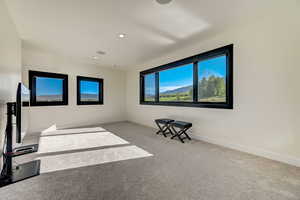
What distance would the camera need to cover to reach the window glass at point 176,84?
12.4ft

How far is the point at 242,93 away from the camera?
268 cm

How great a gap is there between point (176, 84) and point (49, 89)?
4373 mm

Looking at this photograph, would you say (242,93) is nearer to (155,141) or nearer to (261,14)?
(261,14)

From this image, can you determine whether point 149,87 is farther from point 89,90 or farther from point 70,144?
point 70,144

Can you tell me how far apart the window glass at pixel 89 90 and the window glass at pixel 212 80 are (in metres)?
4.29

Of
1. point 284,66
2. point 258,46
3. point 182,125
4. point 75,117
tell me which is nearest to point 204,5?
point 258,46

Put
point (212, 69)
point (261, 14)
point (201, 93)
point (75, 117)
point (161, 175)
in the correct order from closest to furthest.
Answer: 1. point (161, 175)
2. point (261, 14)
3. point (212, 69)
4. point (201, 93)
5. point (75, 117)

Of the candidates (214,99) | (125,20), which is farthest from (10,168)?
(214,99)

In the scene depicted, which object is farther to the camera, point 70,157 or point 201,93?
point 201,93

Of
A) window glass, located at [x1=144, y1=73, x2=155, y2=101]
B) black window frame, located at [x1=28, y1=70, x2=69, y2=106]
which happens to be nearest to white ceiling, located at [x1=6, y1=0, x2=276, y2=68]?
black window frame, located at [x1=28, y1=70, x2=69, y2=106]

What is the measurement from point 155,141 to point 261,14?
333 centimetres

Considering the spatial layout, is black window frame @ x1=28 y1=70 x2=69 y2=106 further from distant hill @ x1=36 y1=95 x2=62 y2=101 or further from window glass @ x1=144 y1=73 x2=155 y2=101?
window glass @ x1=144 y1=73 x2=155 y2=101

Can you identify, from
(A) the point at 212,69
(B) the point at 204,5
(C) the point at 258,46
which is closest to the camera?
(B) the point at 204,5

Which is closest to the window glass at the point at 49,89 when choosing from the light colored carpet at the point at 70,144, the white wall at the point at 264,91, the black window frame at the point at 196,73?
the light colored carpet at the point at 70,144
